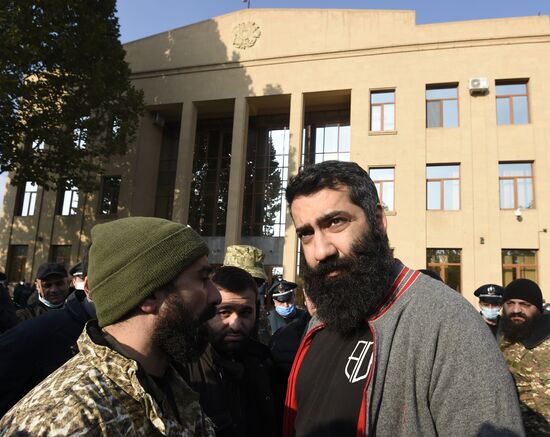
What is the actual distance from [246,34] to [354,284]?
68.9 ft

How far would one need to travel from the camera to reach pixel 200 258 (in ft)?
5.74

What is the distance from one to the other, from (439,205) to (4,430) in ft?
58.2

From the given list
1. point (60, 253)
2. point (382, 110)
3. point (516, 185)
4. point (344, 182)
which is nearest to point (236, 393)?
point (344, 182)

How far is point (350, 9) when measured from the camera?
63.8 ft

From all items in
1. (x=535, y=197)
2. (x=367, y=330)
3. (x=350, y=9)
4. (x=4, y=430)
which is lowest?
(x=4, y=430)

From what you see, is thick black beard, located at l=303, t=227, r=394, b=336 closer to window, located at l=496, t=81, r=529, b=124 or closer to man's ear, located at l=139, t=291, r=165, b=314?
man's ear, located at l=139, t=291, r=165, b=314

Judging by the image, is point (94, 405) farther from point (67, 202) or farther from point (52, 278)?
point (67, 202)

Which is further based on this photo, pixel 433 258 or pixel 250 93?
pixel 250 93

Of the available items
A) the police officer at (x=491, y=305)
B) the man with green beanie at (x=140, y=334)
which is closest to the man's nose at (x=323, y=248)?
the man with green beanie at (x=140, y=334)

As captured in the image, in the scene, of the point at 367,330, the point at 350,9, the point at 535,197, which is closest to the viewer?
the point at 367,330

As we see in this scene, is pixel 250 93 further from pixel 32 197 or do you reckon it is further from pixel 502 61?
pixel 32 197

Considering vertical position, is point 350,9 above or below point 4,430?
above

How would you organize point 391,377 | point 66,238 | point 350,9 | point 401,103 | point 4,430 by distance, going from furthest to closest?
point 66,238
point 350,9
point 401,103
point 391,377
point 4,430

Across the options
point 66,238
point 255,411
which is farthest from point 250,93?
point 255,411
